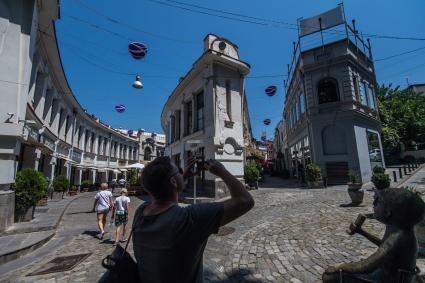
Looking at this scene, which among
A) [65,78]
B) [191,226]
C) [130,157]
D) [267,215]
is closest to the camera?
[191,226]

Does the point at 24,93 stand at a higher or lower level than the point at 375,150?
higher

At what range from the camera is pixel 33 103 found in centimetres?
1239

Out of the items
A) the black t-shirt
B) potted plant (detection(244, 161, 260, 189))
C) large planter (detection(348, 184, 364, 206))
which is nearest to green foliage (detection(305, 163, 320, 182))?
potted plant (detection(244, 161, 260, 189))

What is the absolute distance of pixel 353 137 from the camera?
53.9ft

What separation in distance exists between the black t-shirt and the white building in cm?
1060

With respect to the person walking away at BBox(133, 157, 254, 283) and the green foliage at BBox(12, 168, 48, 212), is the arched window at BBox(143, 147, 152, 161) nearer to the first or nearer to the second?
the green foliage at BBox(12, 168, 48, 212)

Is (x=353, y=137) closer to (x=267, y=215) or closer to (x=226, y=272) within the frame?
(x=267, y=215)

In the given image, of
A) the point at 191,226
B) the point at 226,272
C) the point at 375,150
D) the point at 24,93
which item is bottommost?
the point at 226,272

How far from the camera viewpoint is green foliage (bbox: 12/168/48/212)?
7703 mm

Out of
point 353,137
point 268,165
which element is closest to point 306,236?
point 353,137

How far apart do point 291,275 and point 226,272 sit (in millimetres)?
1113

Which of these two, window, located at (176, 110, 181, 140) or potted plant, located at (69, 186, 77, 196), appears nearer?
window, located at (176, 110, 181, 140)

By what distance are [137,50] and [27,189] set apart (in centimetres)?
611

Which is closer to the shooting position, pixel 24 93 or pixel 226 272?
pixel 226 272
